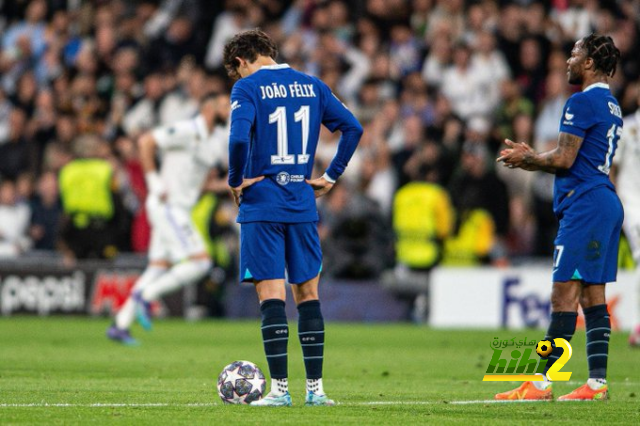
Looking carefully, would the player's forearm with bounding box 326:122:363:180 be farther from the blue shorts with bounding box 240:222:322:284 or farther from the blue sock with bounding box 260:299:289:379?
the blue sock with bounding box 260:299:289:379

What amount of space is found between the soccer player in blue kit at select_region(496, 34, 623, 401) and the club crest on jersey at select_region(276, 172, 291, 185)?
1491 mm

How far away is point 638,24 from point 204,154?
9170 mm

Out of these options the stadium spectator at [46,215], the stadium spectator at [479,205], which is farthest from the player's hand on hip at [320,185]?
the stadium spectator at [46,215]

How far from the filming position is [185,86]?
72.5 ft

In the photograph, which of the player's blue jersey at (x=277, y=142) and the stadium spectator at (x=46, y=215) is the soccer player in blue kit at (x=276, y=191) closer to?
the player's blue jersey at (x=277, y=142)

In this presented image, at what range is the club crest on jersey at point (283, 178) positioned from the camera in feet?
28.0

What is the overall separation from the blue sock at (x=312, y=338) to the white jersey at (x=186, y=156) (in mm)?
→ 7160

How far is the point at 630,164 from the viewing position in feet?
48.5

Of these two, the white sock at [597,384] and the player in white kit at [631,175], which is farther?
the player in white kit at [631,175]

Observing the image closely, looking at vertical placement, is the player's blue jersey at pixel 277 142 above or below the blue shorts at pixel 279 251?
above

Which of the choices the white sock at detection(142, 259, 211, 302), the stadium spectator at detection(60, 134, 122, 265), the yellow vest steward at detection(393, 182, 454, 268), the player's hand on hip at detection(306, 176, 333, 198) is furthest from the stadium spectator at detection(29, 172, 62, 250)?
the player's hand on hip at detection(306, 176, 333, 198)

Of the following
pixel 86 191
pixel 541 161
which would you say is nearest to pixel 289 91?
pixel 541 161

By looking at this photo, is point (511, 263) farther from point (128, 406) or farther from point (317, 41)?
point (128, 406)

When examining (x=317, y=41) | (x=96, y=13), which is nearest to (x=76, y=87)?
(x=96, y=13)
